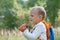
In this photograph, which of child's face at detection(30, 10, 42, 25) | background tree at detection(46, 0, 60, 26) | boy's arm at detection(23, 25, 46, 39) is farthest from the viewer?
background tree at detection(46, 0, 60, 26)

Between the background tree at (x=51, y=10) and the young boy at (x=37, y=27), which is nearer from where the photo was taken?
the young boy at (x=37, y=27)

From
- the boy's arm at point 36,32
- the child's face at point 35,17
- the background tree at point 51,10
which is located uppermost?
the child's face at point 35,17

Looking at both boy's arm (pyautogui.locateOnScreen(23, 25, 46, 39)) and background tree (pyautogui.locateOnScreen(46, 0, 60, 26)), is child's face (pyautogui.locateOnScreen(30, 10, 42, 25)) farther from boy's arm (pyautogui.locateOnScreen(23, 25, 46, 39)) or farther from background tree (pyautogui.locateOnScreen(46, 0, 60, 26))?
background tree (pyautogui.locateOnScreen(46, 0, 60, 26))

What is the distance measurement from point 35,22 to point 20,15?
64.7ft

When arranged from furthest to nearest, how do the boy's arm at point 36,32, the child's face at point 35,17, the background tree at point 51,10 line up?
A: the background tree at point 51,10 → the child's face at point 35,17 → the boy's arm at point 36,32

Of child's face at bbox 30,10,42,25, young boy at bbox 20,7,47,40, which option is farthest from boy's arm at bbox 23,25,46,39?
child's face at bbox 30,10,42,25

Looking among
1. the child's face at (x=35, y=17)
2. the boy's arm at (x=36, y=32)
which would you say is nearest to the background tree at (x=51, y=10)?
the child's face at (x=35, y=17)

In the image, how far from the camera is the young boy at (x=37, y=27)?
4043 millimetres

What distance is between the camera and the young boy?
4043 mm

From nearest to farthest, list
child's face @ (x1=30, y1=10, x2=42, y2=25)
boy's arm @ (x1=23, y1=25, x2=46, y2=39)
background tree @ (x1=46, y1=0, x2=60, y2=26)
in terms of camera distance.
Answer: boy's arm @ (x1=23, y1=25, x2=46, y2=39) < child's face @ (x1=30, y1=10, x2=42, y2=25) < background tree @ (x1=46, y1=0, x2=60, y2=26)

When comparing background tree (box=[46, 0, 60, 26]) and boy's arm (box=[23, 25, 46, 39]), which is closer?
boy's arm (box=[23, 25, 46, 39])

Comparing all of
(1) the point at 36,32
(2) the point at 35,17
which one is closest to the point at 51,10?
(2) the point at 35,17

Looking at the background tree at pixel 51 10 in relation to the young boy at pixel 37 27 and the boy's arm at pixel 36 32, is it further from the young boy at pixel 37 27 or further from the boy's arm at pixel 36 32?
the boy's arm at pixel 36 32

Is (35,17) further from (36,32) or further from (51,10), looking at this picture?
(51,10)
